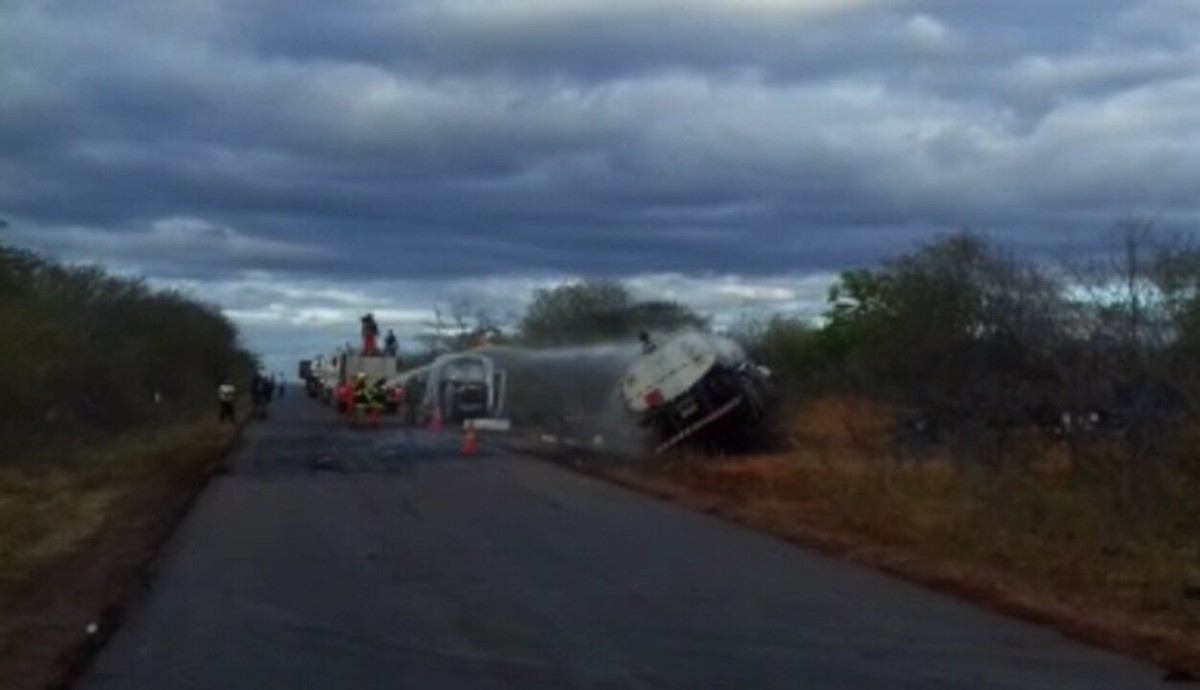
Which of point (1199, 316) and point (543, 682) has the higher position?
point (1199, 316)

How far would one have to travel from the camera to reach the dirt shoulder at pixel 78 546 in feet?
57.0

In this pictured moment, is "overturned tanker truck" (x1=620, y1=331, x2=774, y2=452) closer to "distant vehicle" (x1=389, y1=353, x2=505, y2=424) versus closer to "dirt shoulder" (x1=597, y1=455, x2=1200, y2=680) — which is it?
"dirt shoulder" (x1=597, y1=455, x2=1200, y2=680)

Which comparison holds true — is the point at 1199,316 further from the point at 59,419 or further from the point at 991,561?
the point at 59,419

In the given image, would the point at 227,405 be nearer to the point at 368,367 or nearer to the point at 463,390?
the point at 463,390

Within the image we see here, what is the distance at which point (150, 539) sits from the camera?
28016mm

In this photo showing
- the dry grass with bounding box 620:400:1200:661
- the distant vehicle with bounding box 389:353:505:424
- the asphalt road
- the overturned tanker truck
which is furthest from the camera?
the distant vehicle with bounding box 389:353:505:424

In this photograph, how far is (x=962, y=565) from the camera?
24.0 meters

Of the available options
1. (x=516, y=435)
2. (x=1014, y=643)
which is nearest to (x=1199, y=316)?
(x=1014, y=643)

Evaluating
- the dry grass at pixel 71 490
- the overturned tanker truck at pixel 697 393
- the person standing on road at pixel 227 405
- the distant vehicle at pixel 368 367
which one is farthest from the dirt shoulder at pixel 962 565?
the distant vehicle at pixel 368 367

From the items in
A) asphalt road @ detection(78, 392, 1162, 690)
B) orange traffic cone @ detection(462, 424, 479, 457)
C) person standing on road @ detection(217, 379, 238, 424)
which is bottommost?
asphalt road @ detection(78, 392, 1162, 690)

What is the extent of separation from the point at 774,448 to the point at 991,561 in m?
28.6

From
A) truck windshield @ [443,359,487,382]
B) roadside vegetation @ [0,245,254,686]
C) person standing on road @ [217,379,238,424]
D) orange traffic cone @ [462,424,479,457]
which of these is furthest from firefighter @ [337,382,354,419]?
orange traffic cone @ [462,424,479,457]

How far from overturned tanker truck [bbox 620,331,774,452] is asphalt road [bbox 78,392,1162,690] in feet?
59.3

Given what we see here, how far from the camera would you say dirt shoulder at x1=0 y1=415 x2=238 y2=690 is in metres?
17.4
